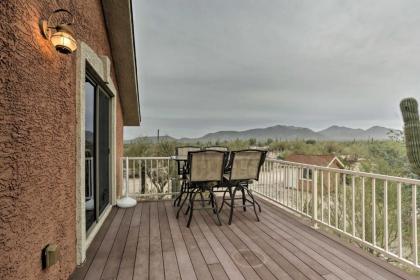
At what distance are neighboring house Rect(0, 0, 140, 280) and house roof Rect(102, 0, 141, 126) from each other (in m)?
0.58

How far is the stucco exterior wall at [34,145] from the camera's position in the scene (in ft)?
4.20

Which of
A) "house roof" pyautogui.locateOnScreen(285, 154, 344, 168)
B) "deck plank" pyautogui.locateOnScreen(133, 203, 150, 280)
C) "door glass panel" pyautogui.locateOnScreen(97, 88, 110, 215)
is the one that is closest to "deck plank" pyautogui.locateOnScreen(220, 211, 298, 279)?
"deck plank" pyautogui.locateOnScreen(133, 203, 150, 280)

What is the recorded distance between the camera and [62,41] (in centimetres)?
171

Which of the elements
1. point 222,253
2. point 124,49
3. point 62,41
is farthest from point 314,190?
point 124,49

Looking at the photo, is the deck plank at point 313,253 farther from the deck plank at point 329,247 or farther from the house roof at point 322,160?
the house roof at point 322,160

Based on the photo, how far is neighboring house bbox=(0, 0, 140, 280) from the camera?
1.30 meters

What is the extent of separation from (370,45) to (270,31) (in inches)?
161

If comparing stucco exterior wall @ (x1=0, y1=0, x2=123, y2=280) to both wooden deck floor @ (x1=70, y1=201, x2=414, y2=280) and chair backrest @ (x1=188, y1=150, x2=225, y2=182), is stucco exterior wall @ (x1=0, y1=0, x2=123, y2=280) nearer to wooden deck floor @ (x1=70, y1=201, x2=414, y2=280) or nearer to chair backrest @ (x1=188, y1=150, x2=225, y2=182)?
wooden deck floor @ (x1=70, y1=201, x2=414, y2=280)

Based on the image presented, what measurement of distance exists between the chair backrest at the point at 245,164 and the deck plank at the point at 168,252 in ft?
4.34

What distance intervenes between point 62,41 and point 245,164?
9.81 feet

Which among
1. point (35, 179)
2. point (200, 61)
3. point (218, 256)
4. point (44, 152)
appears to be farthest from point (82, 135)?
point (200, 61)

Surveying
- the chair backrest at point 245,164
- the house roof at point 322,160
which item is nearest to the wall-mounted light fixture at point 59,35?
the chair backrest at point 245,164

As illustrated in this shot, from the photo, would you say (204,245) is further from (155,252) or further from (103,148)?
(103,148)

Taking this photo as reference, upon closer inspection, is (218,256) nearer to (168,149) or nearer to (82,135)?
(82,135)
